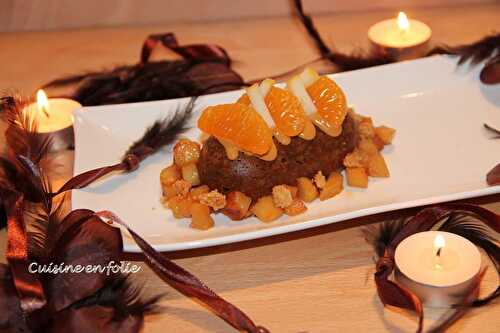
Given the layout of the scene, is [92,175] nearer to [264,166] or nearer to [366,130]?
[264,166]

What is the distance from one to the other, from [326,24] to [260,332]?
166 cm

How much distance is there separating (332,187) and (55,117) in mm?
915

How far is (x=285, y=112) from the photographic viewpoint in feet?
5.55

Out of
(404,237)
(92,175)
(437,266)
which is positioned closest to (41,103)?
(92,175)

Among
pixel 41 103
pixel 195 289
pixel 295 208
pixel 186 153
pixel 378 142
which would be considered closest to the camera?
pixel 195 289

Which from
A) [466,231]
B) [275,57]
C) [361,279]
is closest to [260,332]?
[361,279]

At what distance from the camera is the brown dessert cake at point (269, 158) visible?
1670mm

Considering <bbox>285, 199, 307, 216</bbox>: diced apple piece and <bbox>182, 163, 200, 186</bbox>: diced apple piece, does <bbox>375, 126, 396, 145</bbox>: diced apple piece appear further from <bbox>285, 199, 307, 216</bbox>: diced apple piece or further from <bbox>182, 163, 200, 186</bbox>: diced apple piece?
<bbox>182, 163, 200, 186</bbox>: diced apple piece

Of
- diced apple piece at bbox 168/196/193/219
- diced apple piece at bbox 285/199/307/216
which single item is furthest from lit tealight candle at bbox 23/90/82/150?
diced apple piece at bbox 285/199/307/216

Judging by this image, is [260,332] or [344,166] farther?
[344,166]

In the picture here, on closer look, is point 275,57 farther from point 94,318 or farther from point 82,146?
point 94,318

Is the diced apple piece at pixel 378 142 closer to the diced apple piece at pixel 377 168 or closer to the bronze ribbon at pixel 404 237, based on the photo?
the diced apple piece at pixel 377 168

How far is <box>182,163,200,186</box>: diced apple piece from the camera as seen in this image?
70.1 inches

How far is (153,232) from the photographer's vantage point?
5.50 ft
